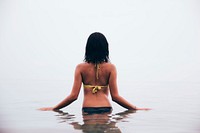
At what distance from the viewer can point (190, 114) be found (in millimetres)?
10422

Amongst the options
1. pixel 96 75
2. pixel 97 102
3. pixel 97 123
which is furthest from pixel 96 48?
pixel 97 123

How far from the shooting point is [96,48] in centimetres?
806

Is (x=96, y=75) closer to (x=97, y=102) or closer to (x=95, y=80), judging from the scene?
(x=95, y=80)

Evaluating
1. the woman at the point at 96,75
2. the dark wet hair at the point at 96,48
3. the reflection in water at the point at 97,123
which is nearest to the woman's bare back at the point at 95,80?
the woman at the point at 96,75

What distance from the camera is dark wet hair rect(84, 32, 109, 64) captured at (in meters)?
8.02

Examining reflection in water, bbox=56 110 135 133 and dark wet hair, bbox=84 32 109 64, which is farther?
dark wet hair, bbox=84 32 109 64

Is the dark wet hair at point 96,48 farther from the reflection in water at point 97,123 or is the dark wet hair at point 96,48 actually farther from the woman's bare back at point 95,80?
the reflection in water at point 97,123

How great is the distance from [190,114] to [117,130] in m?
4.05

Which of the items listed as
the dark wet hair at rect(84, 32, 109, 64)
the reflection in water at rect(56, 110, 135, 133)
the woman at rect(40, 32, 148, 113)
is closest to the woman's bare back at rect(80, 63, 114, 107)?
the woman at rect(40, 32, 148, 113)

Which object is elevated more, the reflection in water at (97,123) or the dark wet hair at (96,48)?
the dark wet hair at (96,48)

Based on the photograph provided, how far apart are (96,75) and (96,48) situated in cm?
52

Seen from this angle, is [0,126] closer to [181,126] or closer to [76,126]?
[76,126]

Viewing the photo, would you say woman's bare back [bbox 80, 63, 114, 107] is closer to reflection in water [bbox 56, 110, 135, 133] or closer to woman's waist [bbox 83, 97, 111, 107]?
woman's waist [bbox 83, 97, 111, 107]

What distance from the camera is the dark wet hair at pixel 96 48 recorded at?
26.3 feet
